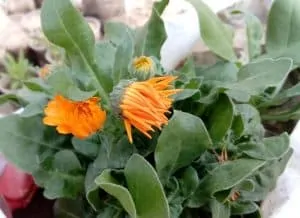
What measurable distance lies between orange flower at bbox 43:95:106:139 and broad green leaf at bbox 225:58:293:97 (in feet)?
0.37

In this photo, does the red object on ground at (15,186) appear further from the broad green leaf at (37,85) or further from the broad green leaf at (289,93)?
the broad green leaf at (289,93)

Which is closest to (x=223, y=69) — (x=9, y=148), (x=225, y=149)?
(x=225, y=149)

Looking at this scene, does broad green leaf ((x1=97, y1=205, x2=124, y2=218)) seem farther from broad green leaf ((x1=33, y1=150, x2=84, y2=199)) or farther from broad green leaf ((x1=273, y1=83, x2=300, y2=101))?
broad green leaf ((x1=273, y1=83, x2=300, y2=101))

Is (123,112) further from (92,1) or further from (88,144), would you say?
(92,1)

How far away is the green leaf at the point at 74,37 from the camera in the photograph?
49 centimetres

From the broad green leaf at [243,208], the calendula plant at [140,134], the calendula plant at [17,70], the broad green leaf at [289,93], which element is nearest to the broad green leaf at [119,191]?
the calendula plant at [140,134]

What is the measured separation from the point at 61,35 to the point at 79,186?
0.13 m

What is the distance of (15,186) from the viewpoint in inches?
23.4

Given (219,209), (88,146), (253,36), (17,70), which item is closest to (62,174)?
(88,146)

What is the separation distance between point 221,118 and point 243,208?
0.26 feet

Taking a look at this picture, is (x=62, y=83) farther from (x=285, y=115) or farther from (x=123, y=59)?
(x=285, y=115)

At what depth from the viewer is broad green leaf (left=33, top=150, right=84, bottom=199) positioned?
0.51 metres

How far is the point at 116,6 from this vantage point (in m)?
0.97

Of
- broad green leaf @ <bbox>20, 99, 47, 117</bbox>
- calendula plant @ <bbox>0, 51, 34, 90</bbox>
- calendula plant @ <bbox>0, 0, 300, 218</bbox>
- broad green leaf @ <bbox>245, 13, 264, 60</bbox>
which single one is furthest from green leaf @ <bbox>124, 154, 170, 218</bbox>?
calendula plant @ <bbox>0, 51, 34, 90</bbox>
